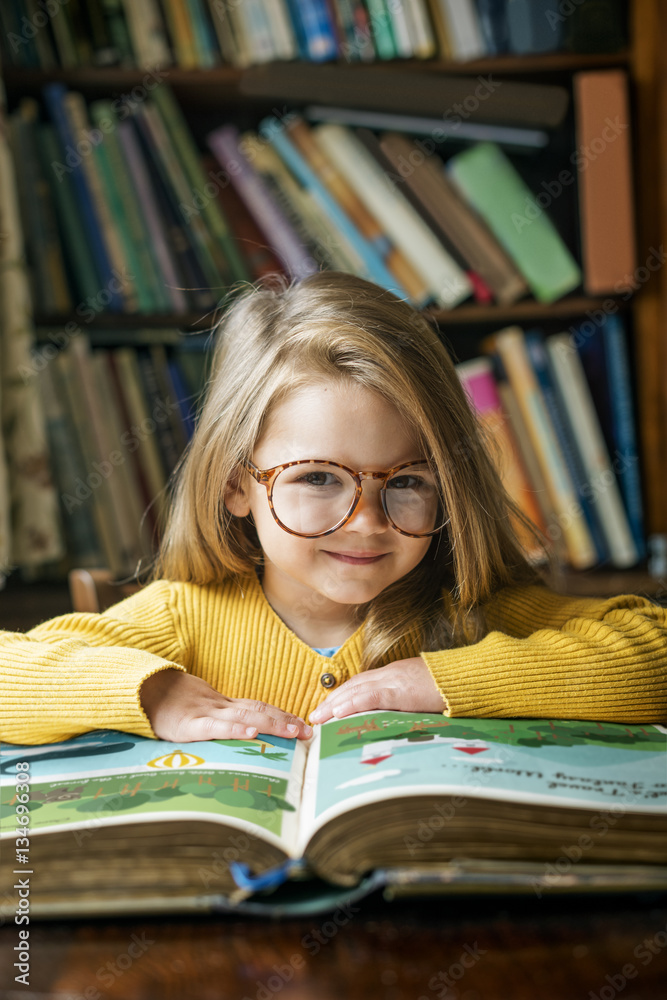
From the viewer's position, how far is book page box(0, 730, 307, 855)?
0.50 meters

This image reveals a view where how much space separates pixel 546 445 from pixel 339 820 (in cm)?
119

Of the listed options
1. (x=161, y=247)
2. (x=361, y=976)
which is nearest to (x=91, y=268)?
(x=161, y=247)

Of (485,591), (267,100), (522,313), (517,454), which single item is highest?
(267,100)

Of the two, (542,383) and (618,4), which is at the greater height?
(618,4)

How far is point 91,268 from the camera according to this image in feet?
5.00

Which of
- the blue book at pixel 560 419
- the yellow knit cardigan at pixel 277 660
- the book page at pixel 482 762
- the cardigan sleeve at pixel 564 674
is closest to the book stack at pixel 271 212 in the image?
the blue book at pixel 560 419

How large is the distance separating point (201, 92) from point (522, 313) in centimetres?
72

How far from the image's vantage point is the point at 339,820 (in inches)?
19.2

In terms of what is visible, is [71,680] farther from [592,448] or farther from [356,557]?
[592,448]

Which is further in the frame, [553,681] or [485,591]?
[485,591]

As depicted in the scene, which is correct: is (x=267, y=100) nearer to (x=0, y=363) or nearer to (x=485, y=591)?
(x=0, y=363)

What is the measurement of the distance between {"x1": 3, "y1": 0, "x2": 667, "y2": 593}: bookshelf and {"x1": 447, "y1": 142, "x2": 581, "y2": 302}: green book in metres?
0.07

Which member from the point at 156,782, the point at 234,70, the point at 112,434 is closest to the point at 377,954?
the point at 156,782

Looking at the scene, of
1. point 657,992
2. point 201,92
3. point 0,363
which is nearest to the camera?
point 657,992
